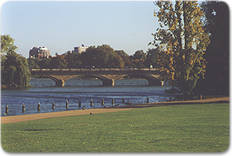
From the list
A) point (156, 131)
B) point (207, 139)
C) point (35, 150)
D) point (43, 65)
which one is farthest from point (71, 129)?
point (43, 65)

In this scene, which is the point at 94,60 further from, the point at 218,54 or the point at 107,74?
the point at 218,54

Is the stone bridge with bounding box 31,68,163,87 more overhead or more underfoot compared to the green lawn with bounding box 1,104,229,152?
more overhead

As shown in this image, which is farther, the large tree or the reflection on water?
the large tree

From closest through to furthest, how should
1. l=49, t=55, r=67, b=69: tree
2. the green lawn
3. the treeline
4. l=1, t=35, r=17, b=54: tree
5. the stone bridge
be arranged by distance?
the green lawn
l=1, t=35, r=17, b=54: tree
the stone bridge
the treeline
l=49, t=55, r=67, b=69: tree

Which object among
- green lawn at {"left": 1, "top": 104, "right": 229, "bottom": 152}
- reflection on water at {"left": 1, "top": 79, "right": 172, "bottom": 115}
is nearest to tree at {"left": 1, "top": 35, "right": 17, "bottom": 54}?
reflection on water at {"left": 1, "top": 79, "right": 172, "bottom": 115}

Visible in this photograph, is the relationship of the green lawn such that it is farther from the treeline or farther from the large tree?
the treeline

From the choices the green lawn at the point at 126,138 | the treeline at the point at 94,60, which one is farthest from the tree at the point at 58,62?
the green lawn at the point at 126,138

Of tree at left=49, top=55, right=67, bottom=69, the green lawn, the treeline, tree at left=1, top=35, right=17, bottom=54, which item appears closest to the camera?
the green lawn

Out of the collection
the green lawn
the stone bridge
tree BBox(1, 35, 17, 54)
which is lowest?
the green lawn

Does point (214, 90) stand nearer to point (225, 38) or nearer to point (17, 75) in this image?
point (225, 38)

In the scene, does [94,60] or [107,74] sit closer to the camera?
[107,74]

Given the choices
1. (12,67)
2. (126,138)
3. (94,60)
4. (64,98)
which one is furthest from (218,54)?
(94,60)

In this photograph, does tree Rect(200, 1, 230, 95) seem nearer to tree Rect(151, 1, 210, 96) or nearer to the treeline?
tree Rect(151, 1, 210, 96)

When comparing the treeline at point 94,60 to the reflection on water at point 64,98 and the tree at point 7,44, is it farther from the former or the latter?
the reflection on water at point 64,98
